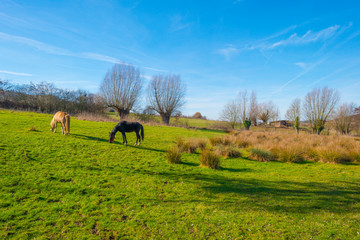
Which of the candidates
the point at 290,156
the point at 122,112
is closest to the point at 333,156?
the point at 290,156

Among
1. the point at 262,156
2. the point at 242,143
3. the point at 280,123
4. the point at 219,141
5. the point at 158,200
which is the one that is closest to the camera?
the point at 158,200

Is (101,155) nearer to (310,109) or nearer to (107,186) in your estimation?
(107,186)

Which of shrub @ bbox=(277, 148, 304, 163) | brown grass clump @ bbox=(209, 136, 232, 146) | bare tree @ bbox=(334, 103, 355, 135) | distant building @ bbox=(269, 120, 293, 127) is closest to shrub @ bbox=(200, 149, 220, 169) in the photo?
shrub @ bbox=(277, 148, 304, 163)

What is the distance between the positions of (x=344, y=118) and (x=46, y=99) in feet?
207

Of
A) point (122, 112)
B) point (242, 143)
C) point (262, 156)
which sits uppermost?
point (122, 112)

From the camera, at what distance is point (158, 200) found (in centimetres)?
486

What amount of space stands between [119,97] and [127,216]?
112 ft

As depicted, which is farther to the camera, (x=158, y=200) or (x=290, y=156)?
(x=290, y=156)

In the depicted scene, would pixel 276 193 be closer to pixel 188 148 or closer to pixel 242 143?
pixel 188 148

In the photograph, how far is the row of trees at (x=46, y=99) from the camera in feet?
107

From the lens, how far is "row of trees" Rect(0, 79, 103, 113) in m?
32.7

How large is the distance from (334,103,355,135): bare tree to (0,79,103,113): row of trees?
5178 centimetres

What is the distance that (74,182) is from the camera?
542 centimetres

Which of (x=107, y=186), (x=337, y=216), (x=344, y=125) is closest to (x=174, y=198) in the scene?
(x=107, y=186)
